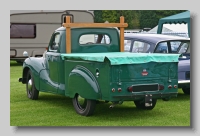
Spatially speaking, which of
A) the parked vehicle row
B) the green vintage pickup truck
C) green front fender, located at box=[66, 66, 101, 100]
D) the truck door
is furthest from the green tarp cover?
the parked vehicle row

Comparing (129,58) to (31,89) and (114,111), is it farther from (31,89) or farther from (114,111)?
(31,89)

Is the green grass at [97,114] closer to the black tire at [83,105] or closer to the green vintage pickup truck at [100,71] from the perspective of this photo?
the black tire at [83,105]

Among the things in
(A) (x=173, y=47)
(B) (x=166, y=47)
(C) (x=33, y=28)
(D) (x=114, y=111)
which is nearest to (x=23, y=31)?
(C) (x=33, y=28)

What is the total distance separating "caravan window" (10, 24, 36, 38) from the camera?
770 inches

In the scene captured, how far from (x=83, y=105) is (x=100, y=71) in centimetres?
99

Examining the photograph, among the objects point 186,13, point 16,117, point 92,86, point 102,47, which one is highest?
point 186,13

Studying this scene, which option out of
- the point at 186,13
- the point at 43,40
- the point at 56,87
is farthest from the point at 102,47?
the point at 43,40

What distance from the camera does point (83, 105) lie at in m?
8.38

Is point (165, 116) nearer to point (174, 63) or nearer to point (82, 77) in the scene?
point (174, 63)

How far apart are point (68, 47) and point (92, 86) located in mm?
1512

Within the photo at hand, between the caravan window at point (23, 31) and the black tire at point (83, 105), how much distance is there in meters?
11.6

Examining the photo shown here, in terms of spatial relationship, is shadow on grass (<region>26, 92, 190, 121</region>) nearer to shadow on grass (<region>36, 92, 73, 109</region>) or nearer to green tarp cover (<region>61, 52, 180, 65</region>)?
shadow on grass (<region>36, 92, 73, 109</region>)

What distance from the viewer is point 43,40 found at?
20.0 metres

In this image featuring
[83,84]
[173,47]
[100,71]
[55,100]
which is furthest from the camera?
[173,47]
